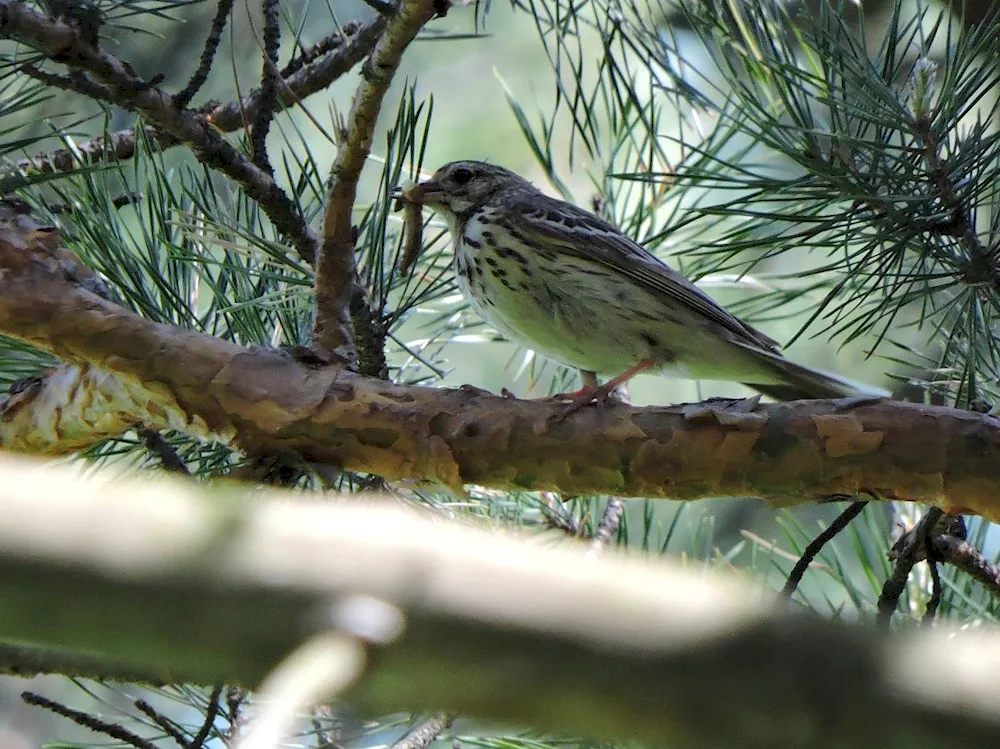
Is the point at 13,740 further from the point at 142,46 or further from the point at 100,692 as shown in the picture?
the point at 142,46

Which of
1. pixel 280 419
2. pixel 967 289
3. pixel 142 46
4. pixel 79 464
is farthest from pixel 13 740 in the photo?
pixel 967 289

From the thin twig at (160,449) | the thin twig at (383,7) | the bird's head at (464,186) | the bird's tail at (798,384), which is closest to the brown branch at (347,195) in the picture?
the thin twig at (383,7)

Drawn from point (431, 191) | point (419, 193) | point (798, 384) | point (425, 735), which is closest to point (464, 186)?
point (431, 191)

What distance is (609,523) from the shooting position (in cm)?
237

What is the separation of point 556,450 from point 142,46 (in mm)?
3517

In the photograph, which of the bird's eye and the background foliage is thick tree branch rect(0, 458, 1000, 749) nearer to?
the background foliage

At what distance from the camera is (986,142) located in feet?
5.58

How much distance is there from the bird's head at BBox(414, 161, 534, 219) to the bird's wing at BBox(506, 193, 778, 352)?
174mm

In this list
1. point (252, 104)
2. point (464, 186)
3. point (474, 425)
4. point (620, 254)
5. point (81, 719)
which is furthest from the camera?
point (464, 186)

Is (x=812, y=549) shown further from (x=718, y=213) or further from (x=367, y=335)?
(x=367, y=335)

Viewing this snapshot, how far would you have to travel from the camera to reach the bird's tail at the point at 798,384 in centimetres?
247

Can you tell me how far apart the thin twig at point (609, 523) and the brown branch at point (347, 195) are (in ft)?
2.61

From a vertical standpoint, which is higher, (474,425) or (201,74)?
(201,74)

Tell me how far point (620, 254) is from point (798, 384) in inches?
20.8
